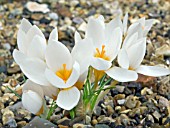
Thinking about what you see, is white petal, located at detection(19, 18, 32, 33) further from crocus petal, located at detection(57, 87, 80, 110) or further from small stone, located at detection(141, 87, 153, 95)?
small stone, located at detection(141, 87, 153, 95)

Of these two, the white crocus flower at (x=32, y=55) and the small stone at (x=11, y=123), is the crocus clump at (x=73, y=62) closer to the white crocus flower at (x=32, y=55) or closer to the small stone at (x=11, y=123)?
the white crocus flower at (x=32, y=55)

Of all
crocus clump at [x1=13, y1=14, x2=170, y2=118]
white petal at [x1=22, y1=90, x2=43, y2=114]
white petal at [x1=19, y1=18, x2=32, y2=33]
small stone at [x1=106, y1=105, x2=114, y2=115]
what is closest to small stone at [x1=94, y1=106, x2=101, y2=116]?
small stone at [x1=106, y1=105, x2=114, y2=115]

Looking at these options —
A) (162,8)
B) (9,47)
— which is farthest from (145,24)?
(162,8)

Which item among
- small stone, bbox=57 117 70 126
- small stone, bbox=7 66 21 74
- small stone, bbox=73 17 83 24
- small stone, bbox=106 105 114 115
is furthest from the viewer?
small stone, bbox=73 17 83 24

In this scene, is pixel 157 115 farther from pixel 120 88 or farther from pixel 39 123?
pixel 39 123

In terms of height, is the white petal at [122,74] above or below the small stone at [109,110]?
above

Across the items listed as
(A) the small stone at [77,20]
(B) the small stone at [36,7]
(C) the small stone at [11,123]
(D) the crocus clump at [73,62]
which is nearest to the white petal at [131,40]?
(D) the crocus clump at [73,62]

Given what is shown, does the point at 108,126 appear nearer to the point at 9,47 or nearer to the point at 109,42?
the point at 109,42
